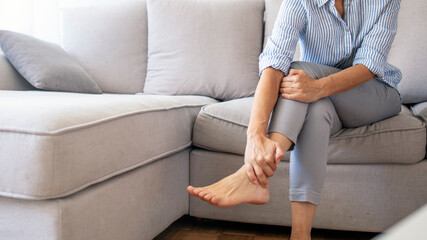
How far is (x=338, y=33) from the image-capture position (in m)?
1.40

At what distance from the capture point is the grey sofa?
2.99 feet

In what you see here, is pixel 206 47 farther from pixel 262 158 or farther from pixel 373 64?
pixel 262 158

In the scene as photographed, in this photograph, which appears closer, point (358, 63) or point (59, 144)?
point (59, 144)

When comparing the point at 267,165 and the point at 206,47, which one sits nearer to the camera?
the point at 267,165

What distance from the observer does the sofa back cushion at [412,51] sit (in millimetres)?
1825

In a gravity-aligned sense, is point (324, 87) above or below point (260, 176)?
above

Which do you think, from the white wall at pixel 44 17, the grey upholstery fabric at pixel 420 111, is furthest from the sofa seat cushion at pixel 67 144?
the white wall at pixel 44 17

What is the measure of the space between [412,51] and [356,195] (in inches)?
30.8

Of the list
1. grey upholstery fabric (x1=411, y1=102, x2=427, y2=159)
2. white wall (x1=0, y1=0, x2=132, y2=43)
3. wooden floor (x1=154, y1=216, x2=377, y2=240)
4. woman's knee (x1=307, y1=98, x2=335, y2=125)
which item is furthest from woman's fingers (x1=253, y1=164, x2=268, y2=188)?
white wall (x1=0, y1=0, x2=132, y2=43)

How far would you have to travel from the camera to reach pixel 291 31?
133 cm

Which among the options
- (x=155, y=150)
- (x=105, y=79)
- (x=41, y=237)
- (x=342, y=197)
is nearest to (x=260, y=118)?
(x=155, y=150)

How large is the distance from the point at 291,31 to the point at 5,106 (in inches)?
32.7

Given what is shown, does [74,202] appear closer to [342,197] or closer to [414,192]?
[342,197]

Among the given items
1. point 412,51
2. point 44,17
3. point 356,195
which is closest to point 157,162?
point 356,195
